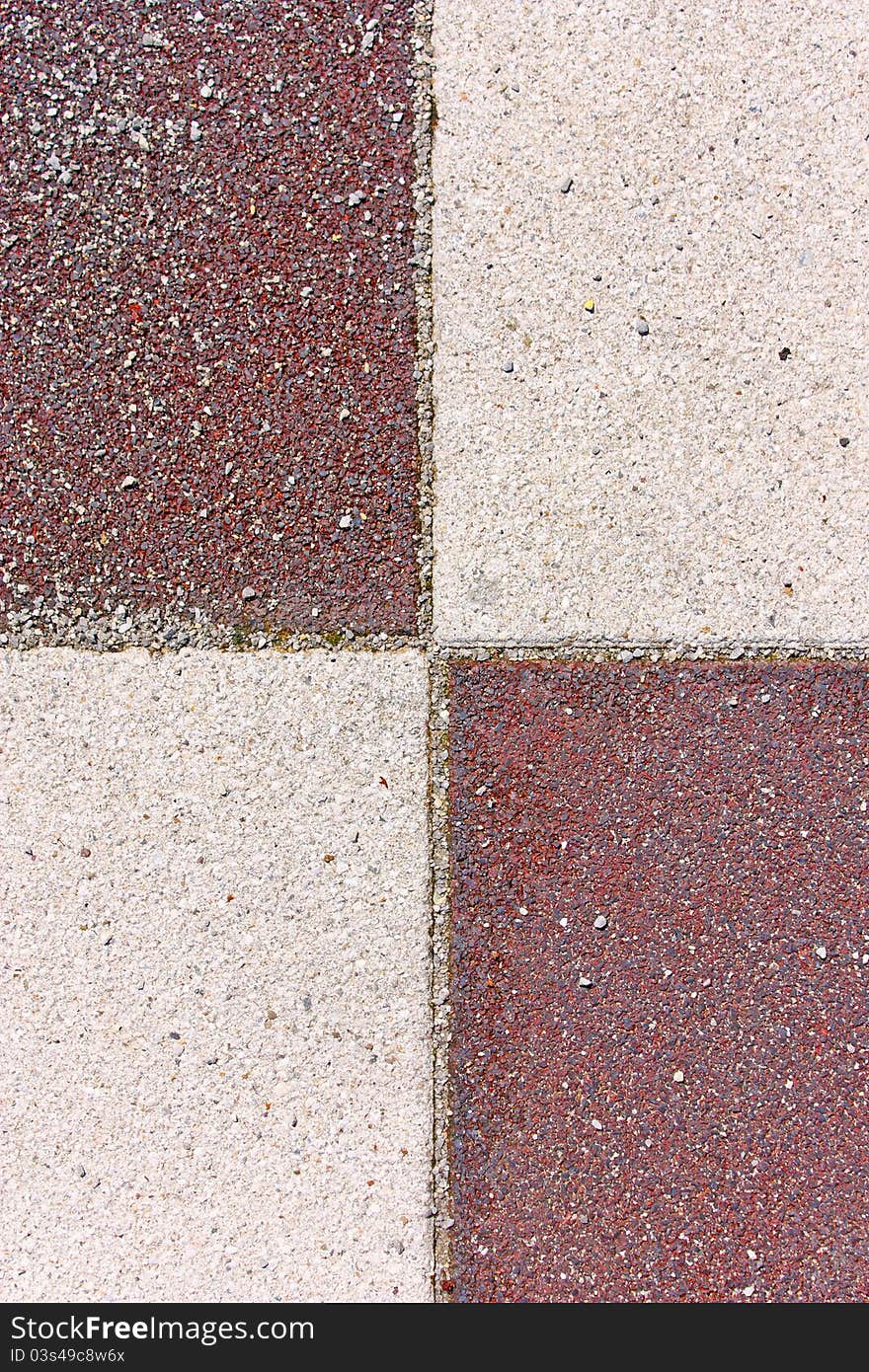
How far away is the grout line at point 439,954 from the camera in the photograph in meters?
1.82

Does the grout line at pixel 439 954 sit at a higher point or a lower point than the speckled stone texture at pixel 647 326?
lower

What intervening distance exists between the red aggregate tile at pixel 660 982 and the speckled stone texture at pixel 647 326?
0.20 metres

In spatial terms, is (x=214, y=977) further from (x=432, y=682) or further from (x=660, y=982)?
(x=660, y=982)

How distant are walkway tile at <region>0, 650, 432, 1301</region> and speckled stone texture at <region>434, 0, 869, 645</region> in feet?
1.45

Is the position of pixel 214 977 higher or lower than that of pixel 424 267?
lower

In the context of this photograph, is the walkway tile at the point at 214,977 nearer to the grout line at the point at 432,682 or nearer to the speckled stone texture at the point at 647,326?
the grout line at the point at 432,682

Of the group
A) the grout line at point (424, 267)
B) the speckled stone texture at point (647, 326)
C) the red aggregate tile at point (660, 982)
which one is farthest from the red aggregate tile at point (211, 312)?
the red aggregate tile at point (660, 982)

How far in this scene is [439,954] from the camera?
1843 mm

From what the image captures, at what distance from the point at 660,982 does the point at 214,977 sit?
907 mm

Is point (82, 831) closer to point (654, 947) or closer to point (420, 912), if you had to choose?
point (420, 912)

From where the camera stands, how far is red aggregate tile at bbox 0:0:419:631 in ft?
6.18

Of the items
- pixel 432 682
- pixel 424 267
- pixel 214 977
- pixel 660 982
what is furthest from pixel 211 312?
pixel 660 982

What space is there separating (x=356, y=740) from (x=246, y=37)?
1500 millimetres

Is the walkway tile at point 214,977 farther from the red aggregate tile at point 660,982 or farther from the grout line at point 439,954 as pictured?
the red aggregate tile at point 660,982
